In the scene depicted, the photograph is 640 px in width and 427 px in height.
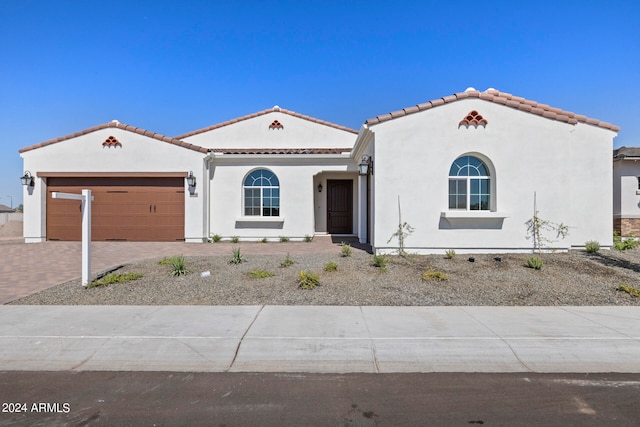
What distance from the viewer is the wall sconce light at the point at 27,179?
46.4 ft

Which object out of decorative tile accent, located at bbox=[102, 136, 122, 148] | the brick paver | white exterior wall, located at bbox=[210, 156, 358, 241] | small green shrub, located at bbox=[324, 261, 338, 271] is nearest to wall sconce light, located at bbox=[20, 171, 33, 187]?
the brick paver

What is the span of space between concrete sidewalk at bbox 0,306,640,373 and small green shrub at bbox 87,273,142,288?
136 centimetres

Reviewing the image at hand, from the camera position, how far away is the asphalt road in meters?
3.04

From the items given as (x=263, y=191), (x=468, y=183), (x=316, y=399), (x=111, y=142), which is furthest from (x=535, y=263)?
(x=111, y=142)

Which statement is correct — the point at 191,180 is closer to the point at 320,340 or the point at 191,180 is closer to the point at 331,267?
the point at 331,267

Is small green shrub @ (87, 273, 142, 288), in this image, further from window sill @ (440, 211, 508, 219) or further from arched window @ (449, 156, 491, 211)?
arched window @ (449, 156, 491, 211)

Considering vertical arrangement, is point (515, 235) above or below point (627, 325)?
above

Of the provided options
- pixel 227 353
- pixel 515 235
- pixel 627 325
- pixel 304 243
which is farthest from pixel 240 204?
pixel 627 325

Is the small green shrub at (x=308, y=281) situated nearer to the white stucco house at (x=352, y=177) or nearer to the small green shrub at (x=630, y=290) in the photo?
the white stucco house at (x=352, y=177)

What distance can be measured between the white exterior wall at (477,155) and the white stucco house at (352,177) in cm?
3

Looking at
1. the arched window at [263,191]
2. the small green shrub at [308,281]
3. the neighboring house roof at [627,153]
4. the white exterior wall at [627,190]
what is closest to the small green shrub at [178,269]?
the small green shrub at [308,281]

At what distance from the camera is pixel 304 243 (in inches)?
538

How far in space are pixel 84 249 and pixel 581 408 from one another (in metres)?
8.16

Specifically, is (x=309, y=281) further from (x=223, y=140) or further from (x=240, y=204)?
(x=223, y=140)
